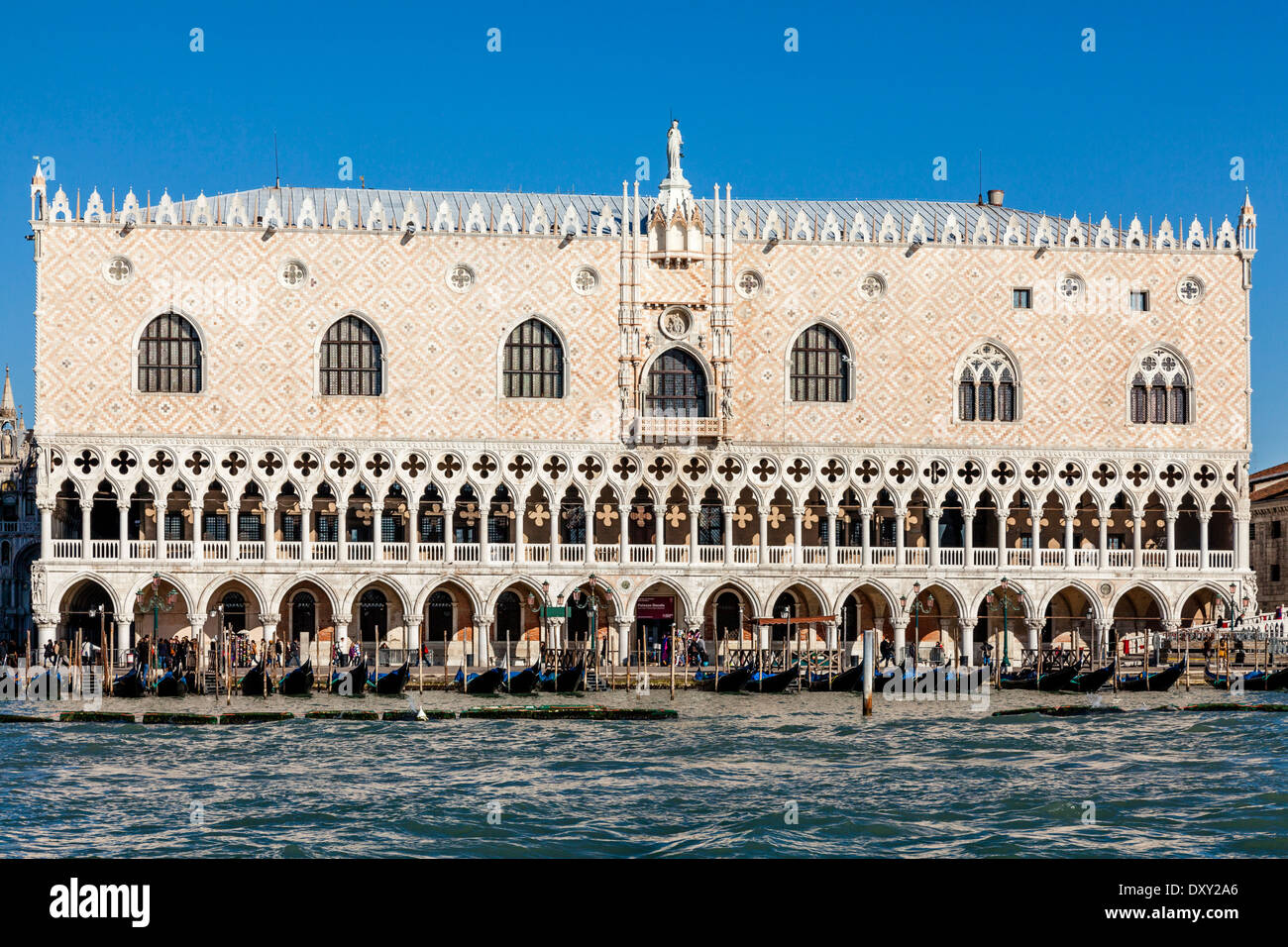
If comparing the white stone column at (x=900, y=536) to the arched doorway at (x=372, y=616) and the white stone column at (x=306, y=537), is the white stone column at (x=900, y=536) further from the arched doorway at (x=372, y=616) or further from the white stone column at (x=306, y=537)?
the white stone column at (x=306, y=537)

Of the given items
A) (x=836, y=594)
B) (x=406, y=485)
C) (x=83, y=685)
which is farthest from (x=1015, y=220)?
(x=83, y=685)

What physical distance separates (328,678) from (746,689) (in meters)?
7.93

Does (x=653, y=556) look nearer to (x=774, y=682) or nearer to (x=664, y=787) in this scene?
(x=774, y=682)

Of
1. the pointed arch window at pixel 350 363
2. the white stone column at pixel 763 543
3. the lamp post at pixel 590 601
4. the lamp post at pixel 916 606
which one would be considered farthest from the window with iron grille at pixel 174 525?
the lamp post at pixel 916 606

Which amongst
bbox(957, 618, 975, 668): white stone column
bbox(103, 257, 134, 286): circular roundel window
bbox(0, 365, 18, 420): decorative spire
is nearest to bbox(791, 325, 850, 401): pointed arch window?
bbox(957, 618, 975, 668): white stone column

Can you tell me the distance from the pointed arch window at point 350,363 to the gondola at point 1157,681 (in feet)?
53.2

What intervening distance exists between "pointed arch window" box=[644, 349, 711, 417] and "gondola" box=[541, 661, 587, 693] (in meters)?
6.82

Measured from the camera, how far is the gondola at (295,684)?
2983cm

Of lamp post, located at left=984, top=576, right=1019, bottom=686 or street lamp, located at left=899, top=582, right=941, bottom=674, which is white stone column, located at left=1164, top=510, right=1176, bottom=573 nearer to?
lamp post, located at left=984, top=576, right=1019, bottom=686

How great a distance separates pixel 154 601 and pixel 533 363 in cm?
927

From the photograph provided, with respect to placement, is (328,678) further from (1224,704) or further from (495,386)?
(1224,704)

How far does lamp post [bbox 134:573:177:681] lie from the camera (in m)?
33.6

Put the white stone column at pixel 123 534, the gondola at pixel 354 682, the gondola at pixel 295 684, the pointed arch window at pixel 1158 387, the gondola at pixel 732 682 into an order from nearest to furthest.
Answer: the gondola at pixel 295 684
the gondola at pixel 354 682
the gondola at pixel 732 682
the white stone column at pixel 123 534
the pointed arch window at pixel 1158 387

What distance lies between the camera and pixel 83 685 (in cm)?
3038
